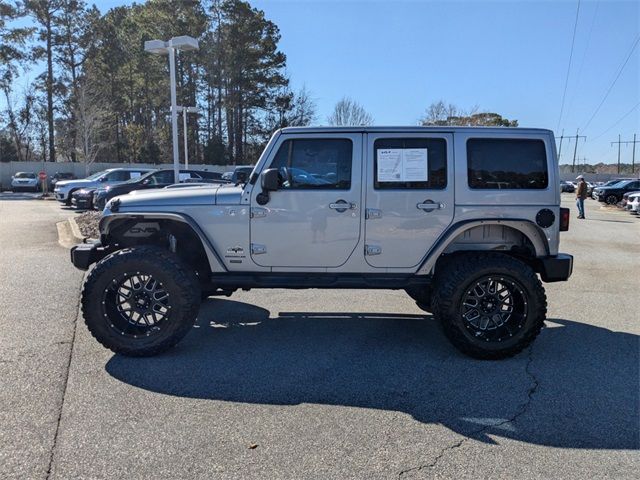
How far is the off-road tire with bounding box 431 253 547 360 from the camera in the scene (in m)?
4.66

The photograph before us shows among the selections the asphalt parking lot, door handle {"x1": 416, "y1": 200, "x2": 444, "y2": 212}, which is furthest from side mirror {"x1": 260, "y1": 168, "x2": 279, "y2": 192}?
the asphalt parking lot

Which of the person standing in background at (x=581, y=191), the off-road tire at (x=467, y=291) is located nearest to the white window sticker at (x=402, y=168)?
the off-road tire at (x=467, y=291)

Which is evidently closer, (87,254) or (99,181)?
(87,254)

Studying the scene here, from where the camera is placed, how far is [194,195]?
485 cm

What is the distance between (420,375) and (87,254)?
11.2 ft

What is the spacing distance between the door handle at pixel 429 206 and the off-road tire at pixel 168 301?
7.28 ft

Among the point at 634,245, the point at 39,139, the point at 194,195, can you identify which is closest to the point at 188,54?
the point at 39,139

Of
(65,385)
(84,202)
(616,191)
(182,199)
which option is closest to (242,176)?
(182,199)

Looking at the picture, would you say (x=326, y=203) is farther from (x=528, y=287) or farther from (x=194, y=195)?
(x=528, y=287)

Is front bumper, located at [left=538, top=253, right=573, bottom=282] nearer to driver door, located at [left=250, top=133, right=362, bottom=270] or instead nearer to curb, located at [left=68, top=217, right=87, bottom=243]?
driver door, located at [left=250, top=133, right=362, bottom=270]

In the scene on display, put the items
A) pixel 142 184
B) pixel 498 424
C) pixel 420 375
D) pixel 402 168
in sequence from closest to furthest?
pixel 498 424
pixel 420 375
pixel 402 168
pixel 142 184

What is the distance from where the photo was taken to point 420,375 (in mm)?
4355

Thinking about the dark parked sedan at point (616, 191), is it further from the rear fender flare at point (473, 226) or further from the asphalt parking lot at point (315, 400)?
the rear fender flare at point (473, 226)

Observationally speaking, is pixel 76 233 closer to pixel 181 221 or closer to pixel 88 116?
pixel 181 221
